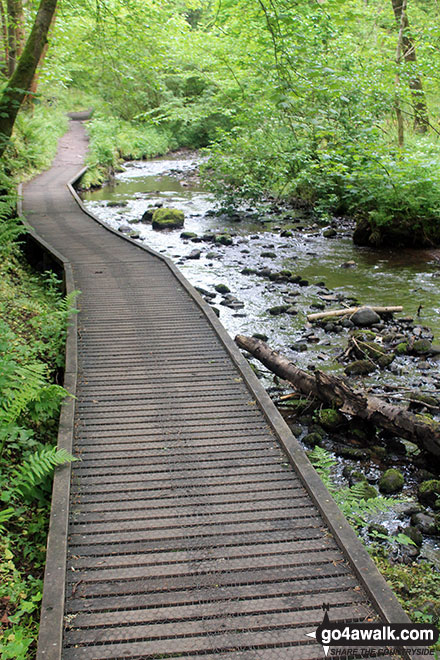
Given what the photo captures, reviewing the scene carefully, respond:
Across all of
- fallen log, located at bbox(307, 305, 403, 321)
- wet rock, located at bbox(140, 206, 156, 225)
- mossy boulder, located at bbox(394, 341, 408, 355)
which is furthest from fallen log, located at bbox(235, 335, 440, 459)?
wet rock, located at bbox(140, 206, 156, 225)

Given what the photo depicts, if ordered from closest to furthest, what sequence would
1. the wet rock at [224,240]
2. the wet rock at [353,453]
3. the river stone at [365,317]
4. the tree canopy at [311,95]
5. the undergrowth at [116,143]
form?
the wet rock at [353,453]
the river stone at [365,317]
the tree canopy at [311,95]
the wet rock at [224,240]
the undergrowth at [116,143]

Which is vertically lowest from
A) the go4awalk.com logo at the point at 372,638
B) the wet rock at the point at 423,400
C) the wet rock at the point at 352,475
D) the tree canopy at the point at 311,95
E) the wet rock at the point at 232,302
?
the wet rock at the point at 352,475

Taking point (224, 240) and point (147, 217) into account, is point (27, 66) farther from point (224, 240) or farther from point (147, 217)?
point (147, 217)

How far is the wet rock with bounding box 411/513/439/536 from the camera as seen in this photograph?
492cm

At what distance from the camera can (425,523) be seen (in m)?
4.96

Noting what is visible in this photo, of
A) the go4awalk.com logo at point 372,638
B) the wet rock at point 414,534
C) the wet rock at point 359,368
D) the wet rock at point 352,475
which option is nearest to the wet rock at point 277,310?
the wet rock at point 359,368

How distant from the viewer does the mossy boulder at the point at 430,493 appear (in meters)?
5.24

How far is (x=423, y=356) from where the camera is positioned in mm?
8531

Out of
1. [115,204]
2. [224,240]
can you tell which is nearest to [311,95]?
[224,240]

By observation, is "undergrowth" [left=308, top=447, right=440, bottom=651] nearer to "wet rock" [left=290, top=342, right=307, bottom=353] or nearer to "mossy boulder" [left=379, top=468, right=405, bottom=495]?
"mossy boulder" [left=379, top=468, right=405, bottom=495]

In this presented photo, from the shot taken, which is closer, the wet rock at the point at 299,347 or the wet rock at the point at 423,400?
the wet rock at the point at 423,400

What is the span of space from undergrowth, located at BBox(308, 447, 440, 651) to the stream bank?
0.74 feet

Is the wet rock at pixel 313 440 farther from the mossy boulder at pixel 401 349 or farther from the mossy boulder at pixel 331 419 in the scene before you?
the mossy boulder at pixel 401 349

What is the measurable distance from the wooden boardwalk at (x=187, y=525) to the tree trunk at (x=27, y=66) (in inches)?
215
